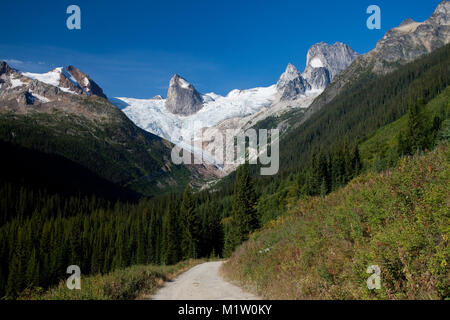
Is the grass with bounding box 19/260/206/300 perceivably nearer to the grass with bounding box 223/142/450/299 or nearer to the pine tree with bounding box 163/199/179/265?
the grass with bounding box 223/142/450/299

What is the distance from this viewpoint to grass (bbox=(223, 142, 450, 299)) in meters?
6.76

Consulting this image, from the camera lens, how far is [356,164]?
77.2 metres

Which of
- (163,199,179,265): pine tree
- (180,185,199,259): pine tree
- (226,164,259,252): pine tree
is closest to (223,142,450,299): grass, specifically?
(226,164,259,252): pine tree

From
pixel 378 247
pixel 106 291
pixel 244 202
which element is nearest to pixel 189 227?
pixel 244 202

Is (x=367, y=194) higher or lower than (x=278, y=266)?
higher

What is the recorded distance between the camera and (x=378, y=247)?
318 inches

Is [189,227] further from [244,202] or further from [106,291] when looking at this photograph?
[106,291]

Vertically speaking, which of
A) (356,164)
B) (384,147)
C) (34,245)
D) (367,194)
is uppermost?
(384,147)

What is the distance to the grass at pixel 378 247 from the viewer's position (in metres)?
6.76

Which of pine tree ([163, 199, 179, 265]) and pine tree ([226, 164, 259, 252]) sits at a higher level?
pine tree ([226, 164, 259, 252])
